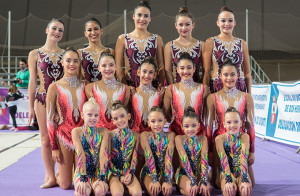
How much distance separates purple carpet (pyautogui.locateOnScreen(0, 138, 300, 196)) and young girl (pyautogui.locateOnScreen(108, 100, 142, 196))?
1.50 ft

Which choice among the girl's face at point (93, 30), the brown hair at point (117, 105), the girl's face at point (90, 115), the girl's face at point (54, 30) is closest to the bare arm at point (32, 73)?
the girl's face at point (54, 30)

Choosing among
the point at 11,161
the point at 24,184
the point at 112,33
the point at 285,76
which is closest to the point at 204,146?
the point at 24,184

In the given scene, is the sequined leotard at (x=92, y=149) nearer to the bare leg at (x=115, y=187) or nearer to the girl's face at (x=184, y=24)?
the bare leg at (x=115, y=187)

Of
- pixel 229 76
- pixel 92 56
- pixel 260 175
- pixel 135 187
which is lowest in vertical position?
pixel 260 175

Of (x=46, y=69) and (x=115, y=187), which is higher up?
(x=46, y=69)

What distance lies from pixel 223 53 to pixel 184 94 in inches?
21.8

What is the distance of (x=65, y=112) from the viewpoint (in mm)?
2955

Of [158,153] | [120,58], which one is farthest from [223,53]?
[158,153]

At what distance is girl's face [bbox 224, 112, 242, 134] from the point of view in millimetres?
2682

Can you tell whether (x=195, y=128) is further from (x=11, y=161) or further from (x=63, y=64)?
(x=11, y=161)

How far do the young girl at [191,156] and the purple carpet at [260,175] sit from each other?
241 millimetres

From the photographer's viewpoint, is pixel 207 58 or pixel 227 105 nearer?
pixel 227 105

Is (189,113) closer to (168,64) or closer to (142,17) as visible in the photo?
(168,64)

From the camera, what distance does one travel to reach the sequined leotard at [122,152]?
2717mm
